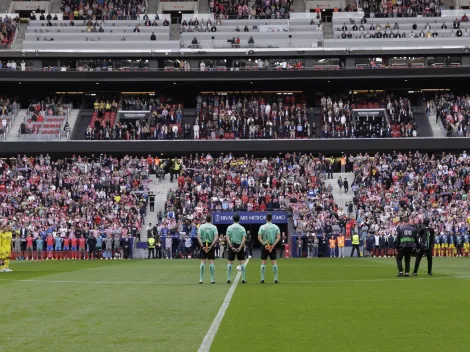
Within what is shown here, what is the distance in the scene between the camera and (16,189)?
208ft

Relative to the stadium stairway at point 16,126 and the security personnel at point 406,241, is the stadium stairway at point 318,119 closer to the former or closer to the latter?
the stadium stairway at point 16,126

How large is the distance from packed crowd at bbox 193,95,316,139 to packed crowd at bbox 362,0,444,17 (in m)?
13.3

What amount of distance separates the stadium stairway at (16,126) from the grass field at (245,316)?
4945 centimetres

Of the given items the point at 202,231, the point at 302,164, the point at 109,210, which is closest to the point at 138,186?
the point at 109,210

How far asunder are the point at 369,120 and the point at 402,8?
1655 centimetres

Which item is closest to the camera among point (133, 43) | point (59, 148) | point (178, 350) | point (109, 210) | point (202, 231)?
point (178, 350)

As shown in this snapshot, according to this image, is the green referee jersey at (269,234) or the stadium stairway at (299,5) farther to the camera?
the stadium stairway at (299,5)

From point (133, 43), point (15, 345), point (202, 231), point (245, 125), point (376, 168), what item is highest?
point (133, 43)

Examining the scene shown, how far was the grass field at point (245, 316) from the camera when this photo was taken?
1225 cm

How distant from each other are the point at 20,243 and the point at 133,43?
30.8m

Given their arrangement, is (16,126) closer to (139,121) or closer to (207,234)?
(139,121)

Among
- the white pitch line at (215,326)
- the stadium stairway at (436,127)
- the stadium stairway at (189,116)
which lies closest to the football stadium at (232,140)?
the stadium stairway at (436,127)

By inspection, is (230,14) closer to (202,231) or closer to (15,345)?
(202,231)

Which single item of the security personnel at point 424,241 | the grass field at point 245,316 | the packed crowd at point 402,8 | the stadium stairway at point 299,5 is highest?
the stadium stairway at point 299,5
